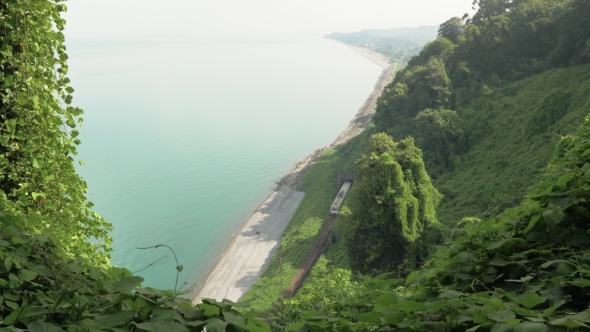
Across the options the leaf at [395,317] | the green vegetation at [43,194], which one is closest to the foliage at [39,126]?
the green vegetation at [43,194]

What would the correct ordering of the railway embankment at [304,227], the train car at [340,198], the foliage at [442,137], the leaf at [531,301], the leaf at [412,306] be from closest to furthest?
the leaf at [531,301] < the leaf at [412,306] < the railway embankment at [304,227] < the foliage at [442,137] < the train car at [340,198]

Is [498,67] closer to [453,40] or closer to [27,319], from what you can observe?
[453,40]

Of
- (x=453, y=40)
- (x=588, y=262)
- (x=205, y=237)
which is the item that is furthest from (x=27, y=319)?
(x=453, y=40)

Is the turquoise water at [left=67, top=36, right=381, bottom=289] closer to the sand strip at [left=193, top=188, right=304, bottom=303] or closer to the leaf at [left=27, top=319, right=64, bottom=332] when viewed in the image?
the sand strip at [left=193, top=188, right=304, bottom=303]

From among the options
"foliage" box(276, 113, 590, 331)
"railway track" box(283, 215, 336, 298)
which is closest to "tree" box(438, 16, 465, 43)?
"railway track" box(283, 215, 336, 298)

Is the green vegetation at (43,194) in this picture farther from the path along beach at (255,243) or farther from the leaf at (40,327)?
the path along beach at (255,243)

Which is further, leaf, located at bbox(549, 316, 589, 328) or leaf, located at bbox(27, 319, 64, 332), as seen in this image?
leaf, located at bbox(27, 319, 64, 332)
